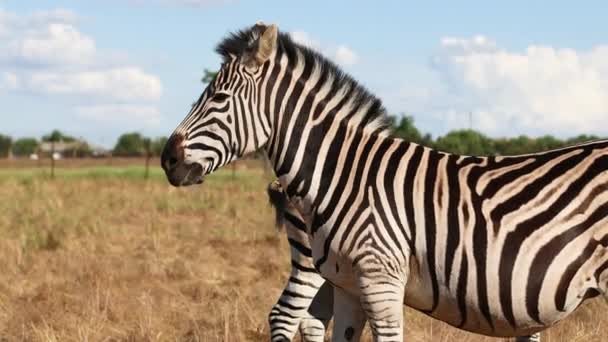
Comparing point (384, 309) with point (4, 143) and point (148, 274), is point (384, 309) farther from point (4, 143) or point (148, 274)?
point (4, 143)

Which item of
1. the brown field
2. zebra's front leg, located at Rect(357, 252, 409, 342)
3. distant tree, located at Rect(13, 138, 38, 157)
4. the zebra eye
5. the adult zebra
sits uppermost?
distant tree, located at Rect(13, 138, 38, 157)

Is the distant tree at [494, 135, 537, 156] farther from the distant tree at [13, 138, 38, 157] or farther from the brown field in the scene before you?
the distant tree at [13, 138, 38, 157]

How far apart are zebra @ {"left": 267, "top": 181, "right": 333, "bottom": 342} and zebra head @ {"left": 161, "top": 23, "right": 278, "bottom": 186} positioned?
153 cm

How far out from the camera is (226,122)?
5246 millimetres

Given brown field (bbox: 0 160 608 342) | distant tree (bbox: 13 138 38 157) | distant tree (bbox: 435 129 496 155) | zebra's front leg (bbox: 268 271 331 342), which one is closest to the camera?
zebra's front leg (bbox: 268 271 331 342)

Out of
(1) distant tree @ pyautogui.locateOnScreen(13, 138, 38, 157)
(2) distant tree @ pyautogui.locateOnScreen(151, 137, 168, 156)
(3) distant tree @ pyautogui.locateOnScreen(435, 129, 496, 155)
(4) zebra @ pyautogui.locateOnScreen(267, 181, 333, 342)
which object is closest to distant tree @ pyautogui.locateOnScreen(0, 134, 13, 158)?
(1) distant tree @ pyautogui.locateOnScreen(13, 138, 38, 157)

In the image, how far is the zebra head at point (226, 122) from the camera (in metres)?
5.19

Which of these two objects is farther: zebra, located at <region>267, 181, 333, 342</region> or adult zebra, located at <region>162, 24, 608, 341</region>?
zebra, located at <region>267, 181, 333, 342</region>

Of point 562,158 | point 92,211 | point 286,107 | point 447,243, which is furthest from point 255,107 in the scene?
point 92,211

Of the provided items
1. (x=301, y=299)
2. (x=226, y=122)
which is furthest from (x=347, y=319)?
(x=226, y=122)

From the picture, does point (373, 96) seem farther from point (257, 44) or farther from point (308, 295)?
point (308, 295)

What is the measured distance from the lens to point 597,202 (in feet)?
16.0

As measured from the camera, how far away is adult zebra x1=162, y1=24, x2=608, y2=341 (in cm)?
491

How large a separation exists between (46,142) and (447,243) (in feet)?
388
